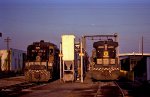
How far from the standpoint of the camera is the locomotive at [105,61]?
3512cm

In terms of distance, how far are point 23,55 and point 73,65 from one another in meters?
33.7

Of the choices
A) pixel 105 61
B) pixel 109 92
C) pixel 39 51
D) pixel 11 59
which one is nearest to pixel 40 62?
pixel 39 51

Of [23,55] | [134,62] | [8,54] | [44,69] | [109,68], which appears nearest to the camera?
[109,68]

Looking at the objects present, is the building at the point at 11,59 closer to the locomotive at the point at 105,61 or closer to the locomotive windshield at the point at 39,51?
the locomotive windshield at the point at 39,51

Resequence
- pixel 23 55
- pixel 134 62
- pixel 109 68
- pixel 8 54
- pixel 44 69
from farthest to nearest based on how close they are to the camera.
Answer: pixel 23 55 → pixel 8 54 → pixel 134 62 → pixel 44 69 → pixel 109 68

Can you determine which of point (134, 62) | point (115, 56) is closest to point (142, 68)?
point (134, 62)

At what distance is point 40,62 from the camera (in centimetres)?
3809

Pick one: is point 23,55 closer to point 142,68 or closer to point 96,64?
point 142,68

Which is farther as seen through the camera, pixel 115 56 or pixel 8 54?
pixel 8 54

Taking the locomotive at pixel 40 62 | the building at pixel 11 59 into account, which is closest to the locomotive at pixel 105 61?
the locomotive at pixel 40 62

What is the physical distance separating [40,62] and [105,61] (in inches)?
281

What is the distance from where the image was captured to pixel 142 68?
57344mm

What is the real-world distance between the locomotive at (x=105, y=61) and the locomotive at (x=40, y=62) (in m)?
4.87

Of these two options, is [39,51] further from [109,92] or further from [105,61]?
[109,92]
